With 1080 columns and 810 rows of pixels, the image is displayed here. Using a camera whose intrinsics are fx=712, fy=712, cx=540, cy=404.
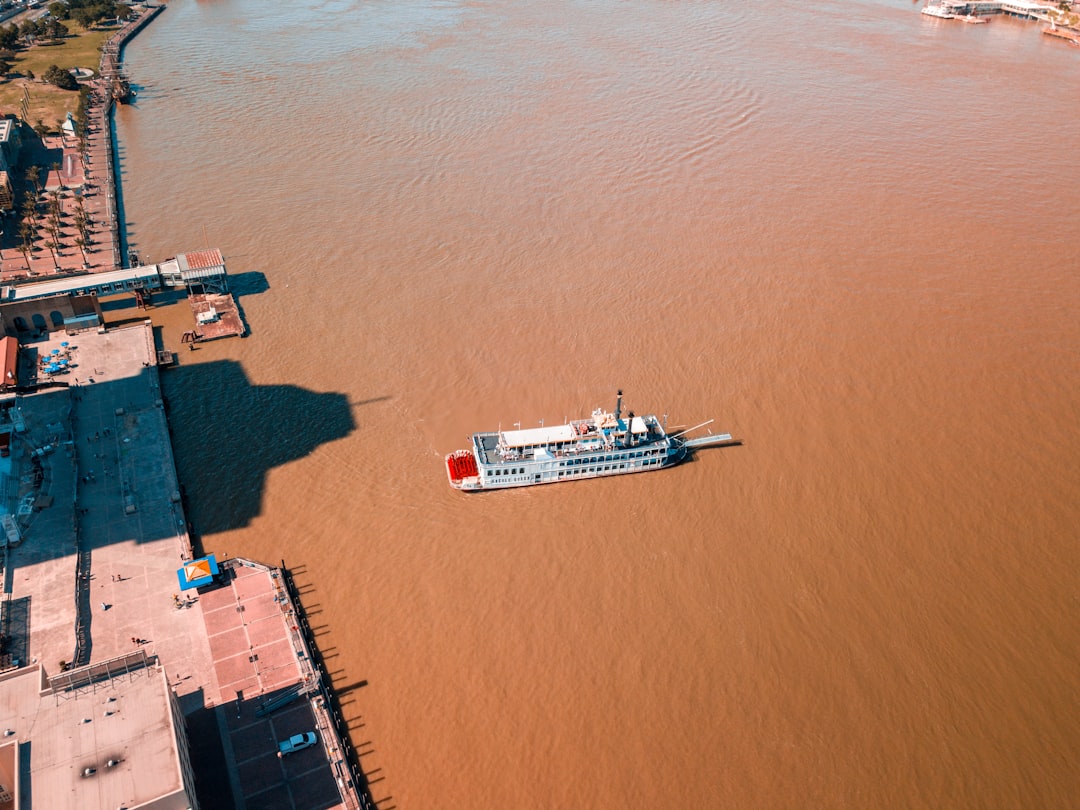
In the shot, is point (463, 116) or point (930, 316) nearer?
point (930, 316)

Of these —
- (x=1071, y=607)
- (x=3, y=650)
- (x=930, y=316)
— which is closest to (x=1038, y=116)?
(x=930, y=316)

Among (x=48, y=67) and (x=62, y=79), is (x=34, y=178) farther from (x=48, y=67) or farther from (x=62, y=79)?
(x=48, y=67)

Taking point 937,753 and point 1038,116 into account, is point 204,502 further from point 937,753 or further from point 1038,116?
point 1038,116

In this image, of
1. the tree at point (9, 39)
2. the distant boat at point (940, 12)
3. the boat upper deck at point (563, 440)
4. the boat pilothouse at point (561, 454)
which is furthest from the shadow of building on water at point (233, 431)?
the distant boat at point (940, 12)

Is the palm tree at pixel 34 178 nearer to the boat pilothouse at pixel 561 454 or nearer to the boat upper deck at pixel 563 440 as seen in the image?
the boat pilothouse at pixel 561 454

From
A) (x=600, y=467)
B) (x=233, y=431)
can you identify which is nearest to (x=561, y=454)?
(x=600, y=467)

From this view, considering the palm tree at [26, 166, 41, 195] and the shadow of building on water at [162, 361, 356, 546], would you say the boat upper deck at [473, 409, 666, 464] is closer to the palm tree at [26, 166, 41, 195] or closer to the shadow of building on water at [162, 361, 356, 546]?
the shadow of building on water at [162, 361, 356, 546]

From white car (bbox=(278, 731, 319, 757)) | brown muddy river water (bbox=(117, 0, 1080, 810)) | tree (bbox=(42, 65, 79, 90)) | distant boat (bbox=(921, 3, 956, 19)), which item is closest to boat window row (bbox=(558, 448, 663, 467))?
brown muddy river water (bbox=(117, 0, 1080, 810))
